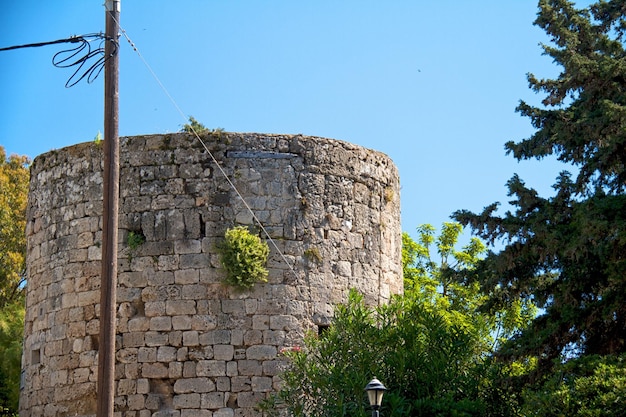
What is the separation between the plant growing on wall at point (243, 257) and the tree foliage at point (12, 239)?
15141 mm

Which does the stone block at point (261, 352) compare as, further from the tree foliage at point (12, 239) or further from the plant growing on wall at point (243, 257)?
the tree foliage at point (12, 239)

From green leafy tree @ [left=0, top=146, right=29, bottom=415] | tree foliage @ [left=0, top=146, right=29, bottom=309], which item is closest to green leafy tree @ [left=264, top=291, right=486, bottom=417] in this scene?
green leafy tree @ [left=0, top=146, right=29, bottom=415]

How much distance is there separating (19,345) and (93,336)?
25.5ft

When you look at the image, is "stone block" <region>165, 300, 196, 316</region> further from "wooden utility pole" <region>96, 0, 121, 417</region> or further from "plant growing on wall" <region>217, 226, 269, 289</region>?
"wooden utility pole" <region>96, 0, 121, 417</region>

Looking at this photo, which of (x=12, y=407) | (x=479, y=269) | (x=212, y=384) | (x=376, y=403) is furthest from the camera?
(x=12, y=407)

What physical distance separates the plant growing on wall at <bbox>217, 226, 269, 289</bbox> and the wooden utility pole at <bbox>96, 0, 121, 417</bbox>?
253 centimetres

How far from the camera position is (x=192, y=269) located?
46.0 feet

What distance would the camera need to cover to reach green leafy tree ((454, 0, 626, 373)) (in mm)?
13109

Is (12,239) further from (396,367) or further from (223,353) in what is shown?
(396,367)

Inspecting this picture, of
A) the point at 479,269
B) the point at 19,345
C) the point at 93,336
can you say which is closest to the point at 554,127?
the point at 479,269

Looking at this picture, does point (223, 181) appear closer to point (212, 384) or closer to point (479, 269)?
point (212, 384)

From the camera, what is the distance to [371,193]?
1517 cm

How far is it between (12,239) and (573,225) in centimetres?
1847

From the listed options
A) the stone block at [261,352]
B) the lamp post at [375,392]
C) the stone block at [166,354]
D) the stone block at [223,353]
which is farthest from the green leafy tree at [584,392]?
the stone block at [166,354]
